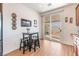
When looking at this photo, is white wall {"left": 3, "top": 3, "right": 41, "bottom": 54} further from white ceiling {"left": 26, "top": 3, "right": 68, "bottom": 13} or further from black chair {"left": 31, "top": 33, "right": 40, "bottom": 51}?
black chair {"left": 31, "top": 33, "right": 40, "bottom": 51}

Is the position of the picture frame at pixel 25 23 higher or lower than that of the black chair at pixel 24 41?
higher

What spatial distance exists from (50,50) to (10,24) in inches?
33.4

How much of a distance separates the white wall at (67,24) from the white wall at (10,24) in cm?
44

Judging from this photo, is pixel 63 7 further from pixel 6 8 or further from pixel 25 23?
pixel 6 8

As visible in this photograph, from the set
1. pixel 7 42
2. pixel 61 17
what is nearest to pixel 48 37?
pixel 61 17

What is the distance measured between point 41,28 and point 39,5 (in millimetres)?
438

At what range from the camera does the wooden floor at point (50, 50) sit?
185 centimetres

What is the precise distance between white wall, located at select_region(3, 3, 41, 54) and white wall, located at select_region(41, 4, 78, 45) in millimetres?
443

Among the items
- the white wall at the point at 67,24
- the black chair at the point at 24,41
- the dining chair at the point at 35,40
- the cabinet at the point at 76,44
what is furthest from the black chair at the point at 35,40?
the cabinet at the point at 76,44

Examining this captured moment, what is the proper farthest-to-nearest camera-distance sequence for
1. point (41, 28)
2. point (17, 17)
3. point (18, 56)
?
point (41, 28) < point (17, 17) < point (18, 56)

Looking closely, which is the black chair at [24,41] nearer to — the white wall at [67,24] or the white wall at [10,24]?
the white wall at [10,24]

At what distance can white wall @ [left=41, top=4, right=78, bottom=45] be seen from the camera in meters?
1.89

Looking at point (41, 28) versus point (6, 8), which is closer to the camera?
point (6, 8)

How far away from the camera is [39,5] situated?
1.89 meters
